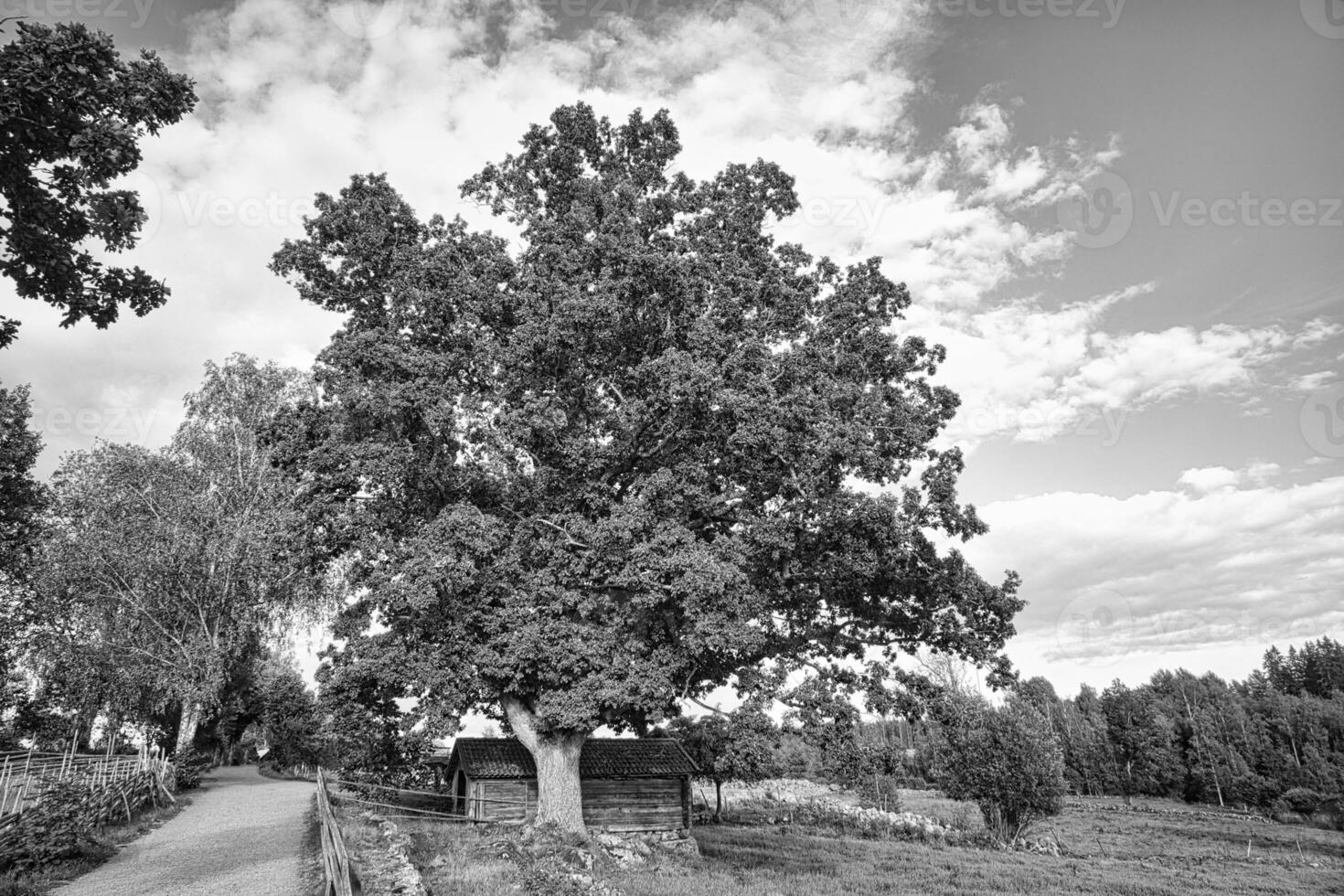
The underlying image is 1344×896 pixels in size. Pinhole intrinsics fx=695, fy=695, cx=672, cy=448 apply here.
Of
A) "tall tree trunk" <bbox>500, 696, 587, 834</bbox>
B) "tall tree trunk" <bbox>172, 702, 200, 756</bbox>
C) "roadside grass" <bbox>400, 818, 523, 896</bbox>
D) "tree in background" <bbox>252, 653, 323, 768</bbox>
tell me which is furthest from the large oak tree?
"tree in background" <bbox>252, 653, 323, 768</bbox>

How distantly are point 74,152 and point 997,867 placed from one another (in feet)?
129

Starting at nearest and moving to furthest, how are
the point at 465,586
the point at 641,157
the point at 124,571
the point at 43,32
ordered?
1. the point at 43,32
2. the point at 465,586
3. the point at 641,157
4. the point at 124,571

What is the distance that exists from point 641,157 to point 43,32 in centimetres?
1769

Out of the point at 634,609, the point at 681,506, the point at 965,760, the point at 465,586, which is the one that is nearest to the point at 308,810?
the point at 465,586

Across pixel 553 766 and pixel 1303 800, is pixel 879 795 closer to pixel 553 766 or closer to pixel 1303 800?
pixel 553 766

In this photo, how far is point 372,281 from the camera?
2300cm

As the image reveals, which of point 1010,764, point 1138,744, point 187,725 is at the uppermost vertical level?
point 187,725

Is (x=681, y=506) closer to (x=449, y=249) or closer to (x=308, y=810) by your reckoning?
(x=449, y=249)

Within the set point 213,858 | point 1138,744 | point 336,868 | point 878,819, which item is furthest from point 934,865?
point 1138,744

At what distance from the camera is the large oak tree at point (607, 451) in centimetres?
1969

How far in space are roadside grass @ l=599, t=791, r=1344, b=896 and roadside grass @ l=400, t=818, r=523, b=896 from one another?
2.99m

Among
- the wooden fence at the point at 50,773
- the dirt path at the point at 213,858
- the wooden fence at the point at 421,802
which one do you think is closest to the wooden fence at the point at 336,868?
the dirt path at the point at 213,858

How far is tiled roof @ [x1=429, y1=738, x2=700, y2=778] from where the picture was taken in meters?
28.7

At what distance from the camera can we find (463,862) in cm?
1816
